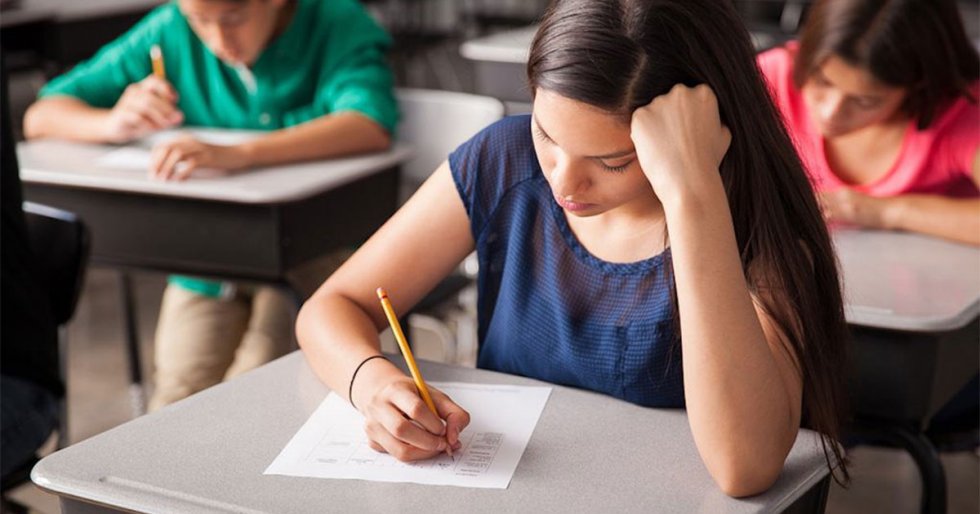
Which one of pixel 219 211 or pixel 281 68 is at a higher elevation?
pixel 281 68

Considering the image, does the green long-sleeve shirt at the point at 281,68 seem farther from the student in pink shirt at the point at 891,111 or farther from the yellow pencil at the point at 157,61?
the student in pink shirt at the point at 891,111

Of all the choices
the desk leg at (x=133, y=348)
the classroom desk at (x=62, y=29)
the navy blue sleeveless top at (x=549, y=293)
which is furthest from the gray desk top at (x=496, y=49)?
the classroom desk at (x=62, y=29)

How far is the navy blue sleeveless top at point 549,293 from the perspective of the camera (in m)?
1.35

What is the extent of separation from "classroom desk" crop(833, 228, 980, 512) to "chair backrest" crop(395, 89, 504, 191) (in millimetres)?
951

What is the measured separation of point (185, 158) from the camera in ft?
7.21

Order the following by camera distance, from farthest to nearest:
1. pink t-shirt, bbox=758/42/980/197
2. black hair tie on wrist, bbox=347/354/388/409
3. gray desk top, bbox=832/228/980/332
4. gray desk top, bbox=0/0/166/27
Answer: gray desk top, bbox=0/0/166/27 → pink t-shirt, bbox=758/42/980/197 → gray desk top, bbox=832/228/980/332 → black hair tie on wrist, bbox=347/354/388/409

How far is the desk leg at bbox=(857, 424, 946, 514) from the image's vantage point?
5.43 feet

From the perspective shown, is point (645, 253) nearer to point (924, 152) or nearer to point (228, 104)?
point (924, 152)

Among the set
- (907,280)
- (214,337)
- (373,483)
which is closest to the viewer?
(373,483)

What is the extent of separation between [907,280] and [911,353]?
0.19 metres

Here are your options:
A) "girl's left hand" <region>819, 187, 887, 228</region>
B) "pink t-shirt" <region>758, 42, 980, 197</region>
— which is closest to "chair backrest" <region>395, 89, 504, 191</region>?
"pink t-shirt" <region>758, 42, 980, 197</region>

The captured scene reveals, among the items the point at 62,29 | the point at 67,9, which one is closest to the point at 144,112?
the point at 62,29

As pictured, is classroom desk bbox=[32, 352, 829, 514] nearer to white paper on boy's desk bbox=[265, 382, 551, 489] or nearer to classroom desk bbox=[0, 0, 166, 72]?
white paper on boy's desk bbox=[265, 382, 551, 489]

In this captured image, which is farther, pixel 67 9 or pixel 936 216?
pixel 67 9
